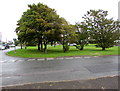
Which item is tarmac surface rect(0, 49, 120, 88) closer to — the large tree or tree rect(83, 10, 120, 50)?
the large tree

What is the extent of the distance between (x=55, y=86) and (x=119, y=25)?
23008mm

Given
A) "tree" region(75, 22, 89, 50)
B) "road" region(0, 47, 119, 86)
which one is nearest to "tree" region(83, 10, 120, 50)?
"tree" region(75, 22, 89, 50)

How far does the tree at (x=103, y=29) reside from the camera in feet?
67.8

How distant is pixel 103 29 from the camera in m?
21.1

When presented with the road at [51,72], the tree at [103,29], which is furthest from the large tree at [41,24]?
the tree at [103,29]

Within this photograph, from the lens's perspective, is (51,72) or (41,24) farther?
(41,24)

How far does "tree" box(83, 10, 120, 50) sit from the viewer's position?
2066cm

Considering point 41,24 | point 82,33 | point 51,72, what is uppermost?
point 41,24

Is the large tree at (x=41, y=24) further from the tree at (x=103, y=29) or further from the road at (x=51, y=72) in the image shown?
the tree at (x=103, y=29)

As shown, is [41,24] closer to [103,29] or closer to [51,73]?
[51,73]

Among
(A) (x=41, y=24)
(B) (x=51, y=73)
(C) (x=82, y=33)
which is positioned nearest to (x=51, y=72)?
(B) (x=51, y=73)

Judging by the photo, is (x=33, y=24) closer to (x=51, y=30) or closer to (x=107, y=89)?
(x=51, y=30)

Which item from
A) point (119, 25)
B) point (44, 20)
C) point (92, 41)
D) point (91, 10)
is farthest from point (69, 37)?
point (119, 25)

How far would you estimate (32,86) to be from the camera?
10.9 feet
